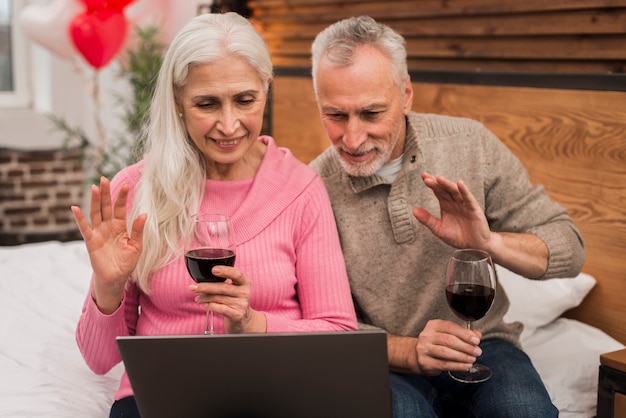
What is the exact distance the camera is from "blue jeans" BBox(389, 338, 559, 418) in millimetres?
1746

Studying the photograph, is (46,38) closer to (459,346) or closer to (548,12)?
(548,12)

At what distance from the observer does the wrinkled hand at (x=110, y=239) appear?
1.61 m

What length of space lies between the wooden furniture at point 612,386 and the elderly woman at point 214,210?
0.59 m

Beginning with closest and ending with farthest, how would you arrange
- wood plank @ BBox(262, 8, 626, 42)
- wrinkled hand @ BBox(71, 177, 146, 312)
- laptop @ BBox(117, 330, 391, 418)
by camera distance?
laptop @ BBox(117, 330, 391, 418), wrinkled hand @ BBox(71, 177, 146, 312), wood plank @ BBox(262, 8, 626, 42)

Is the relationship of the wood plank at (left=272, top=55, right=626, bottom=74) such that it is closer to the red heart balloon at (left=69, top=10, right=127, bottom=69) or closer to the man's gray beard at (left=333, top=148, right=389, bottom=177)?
the man's gray beard at (left=333, top=148, right=389, bottom=177)

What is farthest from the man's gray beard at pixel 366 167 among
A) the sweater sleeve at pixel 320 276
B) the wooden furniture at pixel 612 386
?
the wooden furniture at pixel 612 386

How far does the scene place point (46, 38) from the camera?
455cm

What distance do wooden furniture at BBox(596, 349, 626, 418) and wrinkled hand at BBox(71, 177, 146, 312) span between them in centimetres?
107

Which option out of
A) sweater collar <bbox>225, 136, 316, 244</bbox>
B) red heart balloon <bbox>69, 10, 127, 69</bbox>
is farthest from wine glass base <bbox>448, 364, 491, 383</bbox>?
red heart balloon <bbox>69, 10, 127, 69</bbox>

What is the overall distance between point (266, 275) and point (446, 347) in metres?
0.44

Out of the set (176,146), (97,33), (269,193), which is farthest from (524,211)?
(97,33)

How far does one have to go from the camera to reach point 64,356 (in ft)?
7.38

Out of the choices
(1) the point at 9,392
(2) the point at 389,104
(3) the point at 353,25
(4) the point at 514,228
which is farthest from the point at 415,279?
(1) the point at 9,392

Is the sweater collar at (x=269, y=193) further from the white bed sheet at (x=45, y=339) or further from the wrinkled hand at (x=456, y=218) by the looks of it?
the white bed sheet at (x=45, y=339)
